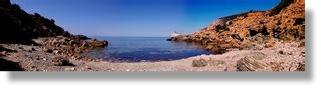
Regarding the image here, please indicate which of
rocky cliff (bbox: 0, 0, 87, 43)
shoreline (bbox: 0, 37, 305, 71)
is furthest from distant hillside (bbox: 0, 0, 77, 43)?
shoreline (bbox: 0, 37, 305, 71)

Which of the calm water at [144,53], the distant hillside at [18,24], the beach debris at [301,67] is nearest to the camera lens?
the beach debris at [301,67]

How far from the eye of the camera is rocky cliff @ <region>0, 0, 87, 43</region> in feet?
23.9

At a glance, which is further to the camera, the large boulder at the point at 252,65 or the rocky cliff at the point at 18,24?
the rocky cliff at the point at 18,24

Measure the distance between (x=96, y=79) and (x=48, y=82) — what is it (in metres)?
0.97

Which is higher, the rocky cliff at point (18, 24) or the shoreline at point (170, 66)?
the rocky cliff at point (18, 24)

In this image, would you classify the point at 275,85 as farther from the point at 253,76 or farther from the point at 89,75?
the point at 89,75

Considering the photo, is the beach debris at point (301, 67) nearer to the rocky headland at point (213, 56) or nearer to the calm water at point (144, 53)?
the rocky headland at point (213, 56)

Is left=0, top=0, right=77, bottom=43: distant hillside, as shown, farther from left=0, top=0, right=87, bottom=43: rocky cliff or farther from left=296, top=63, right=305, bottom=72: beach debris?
left=296, top=63, right=305, bottom=72: beach debris

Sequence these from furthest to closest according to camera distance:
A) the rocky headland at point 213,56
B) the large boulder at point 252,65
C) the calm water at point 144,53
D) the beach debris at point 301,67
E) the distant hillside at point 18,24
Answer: the calm water at point 144,53 < the distant hillside at point 18,24 < the rocky headland at point 213,56 < the large boulder at point 252,65 < the beach debris at point 301,67

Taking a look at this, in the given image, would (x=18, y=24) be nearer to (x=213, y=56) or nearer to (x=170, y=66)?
(x=170, y=66)

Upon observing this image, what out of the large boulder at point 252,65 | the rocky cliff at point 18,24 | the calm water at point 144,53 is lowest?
the calm water at point 144,53

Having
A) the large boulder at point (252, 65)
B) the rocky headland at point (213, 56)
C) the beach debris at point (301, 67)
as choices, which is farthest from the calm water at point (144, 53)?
the beach debris at point (301, 67)

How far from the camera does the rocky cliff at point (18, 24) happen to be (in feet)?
23.9

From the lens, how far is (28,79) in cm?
285
